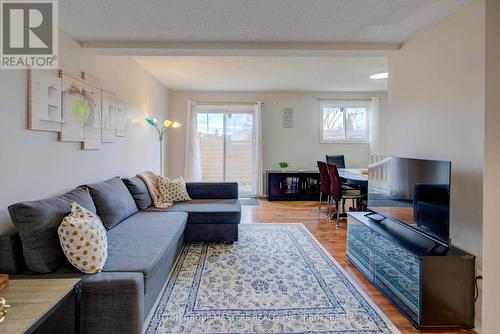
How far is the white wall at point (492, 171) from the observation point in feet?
4.06

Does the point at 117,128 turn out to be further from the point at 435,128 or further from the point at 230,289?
the point at 435,128

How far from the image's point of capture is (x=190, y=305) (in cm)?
214

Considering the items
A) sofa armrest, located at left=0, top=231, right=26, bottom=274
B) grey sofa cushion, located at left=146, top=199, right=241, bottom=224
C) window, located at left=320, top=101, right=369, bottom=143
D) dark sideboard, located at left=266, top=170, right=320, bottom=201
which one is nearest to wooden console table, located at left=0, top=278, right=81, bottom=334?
sofa armrest, located at left=0, top=231, right=26, bottom=274

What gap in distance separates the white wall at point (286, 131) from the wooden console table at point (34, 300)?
16.5 feet

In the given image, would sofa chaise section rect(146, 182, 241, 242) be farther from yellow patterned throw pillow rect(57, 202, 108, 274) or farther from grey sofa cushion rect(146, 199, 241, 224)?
yellow patterned throw pillow rect(57, 202, 108, 274)

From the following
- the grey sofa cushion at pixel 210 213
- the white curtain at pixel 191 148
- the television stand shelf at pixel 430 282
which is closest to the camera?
the television stand shelf at pixel 430 282

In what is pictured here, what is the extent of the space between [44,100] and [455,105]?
321cm

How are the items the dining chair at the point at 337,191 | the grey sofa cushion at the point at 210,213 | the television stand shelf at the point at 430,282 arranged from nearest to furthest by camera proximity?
the television stand shelf at the point at 430,282, the grey sofa cushion at the point at 210,213, the dining chair at the point at 337,191

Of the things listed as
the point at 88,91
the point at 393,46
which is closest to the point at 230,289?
the point at 88,91

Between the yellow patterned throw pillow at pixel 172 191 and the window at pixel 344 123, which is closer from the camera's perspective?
the yellow patterned throw pillow at pixel 172 191

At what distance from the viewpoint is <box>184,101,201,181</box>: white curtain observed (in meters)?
6.42

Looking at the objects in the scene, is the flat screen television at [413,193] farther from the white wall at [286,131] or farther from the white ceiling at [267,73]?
→ the white wall at [286,131]

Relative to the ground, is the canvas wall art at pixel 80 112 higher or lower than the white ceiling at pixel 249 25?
lower

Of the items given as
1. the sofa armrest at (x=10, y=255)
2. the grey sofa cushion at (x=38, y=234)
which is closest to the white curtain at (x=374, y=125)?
the grey sofa cushion at (x=38, y=234)
